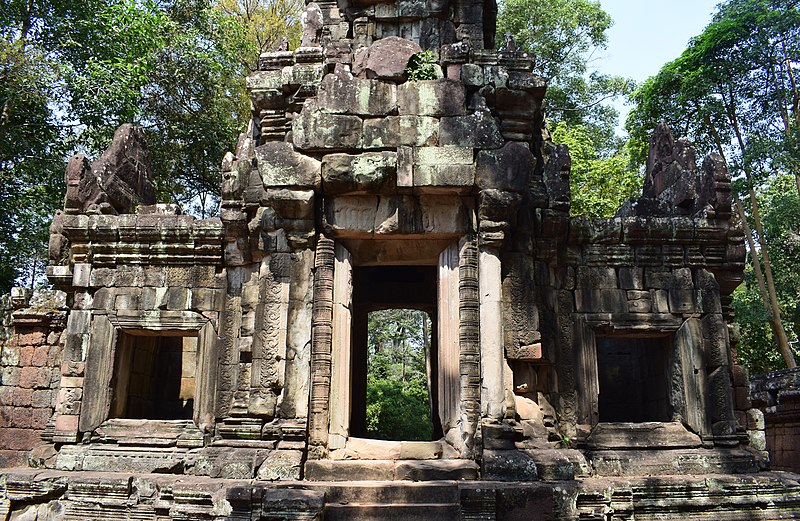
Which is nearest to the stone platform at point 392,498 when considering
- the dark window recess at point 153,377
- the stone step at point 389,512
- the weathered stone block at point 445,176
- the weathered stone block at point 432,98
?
the stone step at point 389,512

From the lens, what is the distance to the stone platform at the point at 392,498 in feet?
17.0

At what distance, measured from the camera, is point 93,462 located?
24.0 ft

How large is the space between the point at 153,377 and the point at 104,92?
722 cm

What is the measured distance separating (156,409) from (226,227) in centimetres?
372

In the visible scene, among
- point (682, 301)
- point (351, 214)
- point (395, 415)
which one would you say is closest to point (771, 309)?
point (395, 415)

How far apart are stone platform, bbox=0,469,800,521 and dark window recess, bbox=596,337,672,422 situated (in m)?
2.20

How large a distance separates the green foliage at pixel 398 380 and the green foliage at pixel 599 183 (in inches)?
222

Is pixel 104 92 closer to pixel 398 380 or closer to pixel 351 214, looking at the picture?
pixel 351 214

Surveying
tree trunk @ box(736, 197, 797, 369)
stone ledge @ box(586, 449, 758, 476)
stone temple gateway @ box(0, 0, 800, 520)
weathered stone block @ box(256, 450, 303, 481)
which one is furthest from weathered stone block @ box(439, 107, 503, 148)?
tree trunk @ box(736, 197, 797, 369)

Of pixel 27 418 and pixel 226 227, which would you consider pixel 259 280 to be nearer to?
pixel 226 227

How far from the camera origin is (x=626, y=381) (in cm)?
1000

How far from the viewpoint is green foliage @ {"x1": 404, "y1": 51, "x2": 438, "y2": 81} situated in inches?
253

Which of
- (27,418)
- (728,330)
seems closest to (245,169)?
(27,418)

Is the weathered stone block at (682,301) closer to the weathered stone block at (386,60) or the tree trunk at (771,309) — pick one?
the weathered stone block at (386,60)
